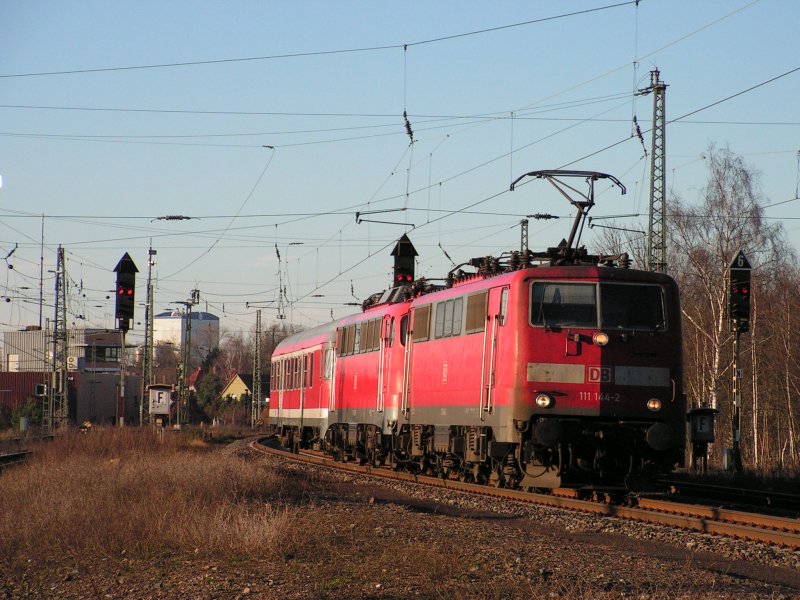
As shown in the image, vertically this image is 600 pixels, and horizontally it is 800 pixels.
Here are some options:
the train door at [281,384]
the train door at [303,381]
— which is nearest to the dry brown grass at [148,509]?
the train door at [303,381]

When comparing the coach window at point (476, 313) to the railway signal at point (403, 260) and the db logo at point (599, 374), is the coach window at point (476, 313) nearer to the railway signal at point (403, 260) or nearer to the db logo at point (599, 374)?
the db logo at point (599, 374)

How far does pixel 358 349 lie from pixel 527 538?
1403 cm

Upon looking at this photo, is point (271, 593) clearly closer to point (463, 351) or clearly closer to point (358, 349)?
point (463, 351)

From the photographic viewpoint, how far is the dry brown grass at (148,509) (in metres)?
12.0

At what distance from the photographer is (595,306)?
16.4m

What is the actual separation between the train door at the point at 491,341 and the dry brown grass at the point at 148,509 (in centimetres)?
335

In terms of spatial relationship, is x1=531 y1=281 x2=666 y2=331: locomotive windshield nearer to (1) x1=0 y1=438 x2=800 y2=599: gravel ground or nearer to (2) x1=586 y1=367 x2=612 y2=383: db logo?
(2) x1=586 y1=367 x2=612 y2=383: db logo

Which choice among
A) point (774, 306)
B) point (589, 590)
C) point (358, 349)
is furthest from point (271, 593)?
point (774, 306)

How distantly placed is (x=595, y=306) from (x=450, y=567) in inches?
277

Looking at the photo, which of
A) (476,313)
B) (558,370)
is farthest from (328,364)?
(558,370)

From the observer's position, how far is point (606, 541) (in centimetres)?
1296

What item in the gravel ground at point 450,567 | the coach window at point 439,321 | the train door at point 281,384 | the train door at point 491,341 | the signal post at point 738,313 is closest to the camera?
the gravel ground at point 450,567

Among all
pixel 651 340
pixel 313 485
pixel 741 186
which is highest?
pixel 741 186

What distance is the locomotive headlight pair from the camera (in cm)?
1619
